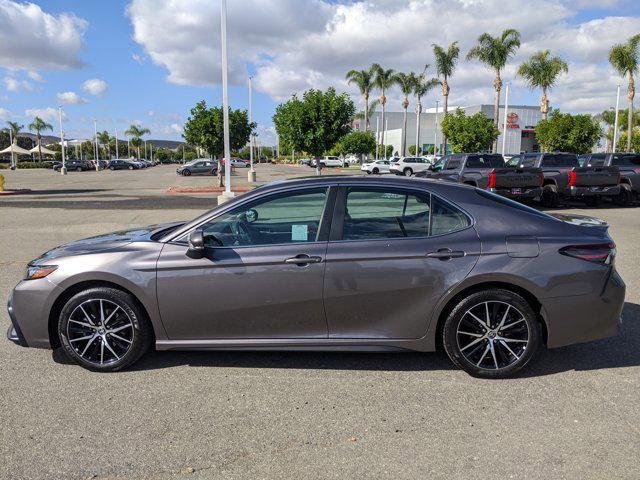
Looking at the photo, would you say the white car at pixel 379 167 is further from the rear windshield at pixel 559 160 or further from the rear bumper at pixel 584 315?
the rear bumper at pixel 584 315

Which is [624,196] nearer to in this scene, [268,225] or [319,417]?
[268,225]

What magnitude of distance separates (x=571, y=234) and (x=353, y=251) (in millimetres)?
1706

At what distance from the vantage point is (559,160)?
60.3 feet

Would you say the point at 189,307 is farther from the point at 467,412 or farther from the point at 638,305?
the point at 638,305

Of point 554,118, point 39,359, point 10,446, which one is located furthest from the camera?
point 554,118

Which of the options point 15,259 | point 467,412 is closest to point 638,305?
point 467,412

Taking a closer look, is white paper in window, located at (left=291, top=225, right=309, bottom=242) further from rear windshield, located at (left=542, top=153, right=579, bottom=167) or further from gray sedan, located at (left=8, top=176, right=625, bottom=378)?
rear windshield, located at (left=542, top=153, right=579, bottom=167)

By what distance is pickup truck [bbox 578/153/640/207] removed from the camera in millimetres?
18719

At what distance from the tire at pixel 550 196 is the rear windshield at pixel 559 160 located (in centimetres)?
90

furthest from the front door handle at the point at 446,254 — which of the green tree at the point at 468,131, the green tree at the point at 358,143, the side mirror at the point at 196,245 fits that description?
the green tree at the point at 358,143

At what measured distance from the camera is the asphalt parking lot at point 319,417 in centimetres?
295

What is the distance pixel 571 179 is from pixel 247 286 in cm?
1622

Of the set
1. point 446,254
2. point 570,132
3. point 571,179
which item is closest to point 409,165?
point 570,132

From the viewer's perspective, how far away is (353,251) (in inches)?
155
